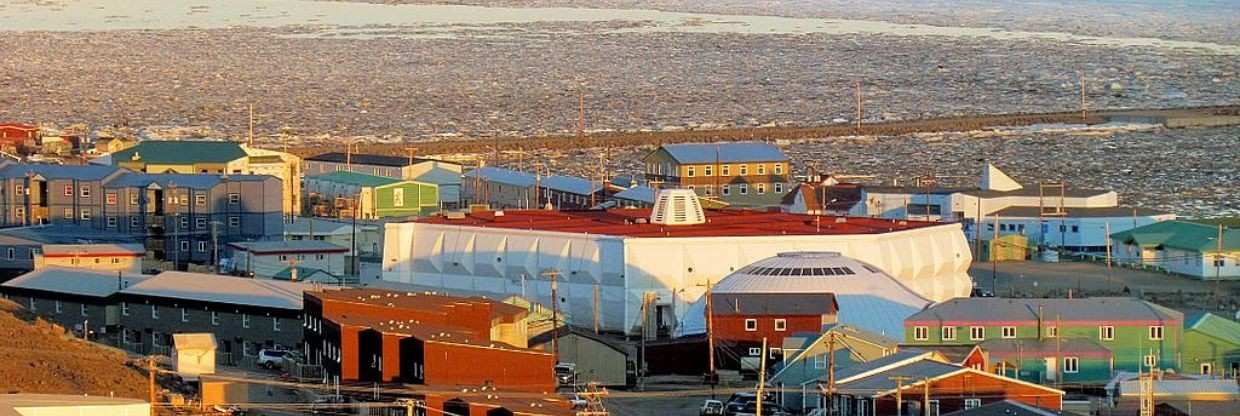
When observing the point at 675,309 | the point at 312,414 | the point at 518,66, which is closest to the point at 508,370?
the point at 312,414

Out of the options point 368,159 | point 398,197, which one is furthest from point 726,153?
point 368,159

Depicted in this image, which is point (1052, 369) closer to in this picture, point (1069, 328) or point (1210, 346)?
point (1069, 328)

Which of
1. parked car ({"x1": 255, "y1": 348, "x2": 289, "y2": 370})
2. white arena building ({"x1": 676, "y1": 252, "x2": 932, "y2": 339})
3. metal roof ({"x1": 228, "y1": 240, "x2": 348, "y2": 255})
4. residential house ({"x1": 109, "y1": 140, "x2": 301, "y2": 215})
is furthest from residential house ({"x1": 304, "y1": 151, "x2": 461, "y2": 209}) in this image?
parked car ({"x1": 255, "y1": 348, "x2": 289, "y2": 370})

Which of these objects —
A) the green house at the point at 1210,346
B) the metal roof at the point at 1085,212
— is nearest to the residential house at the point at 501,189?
the metal roof at the point at 1085,212

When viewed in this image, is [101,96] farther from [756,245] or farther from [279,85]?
[756,245]

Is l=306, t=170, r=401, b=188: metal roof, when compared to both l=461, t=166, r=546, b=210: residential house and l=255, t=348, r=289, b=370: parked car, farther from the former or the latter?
l=255, t=348, r=289, b=370: parked car
